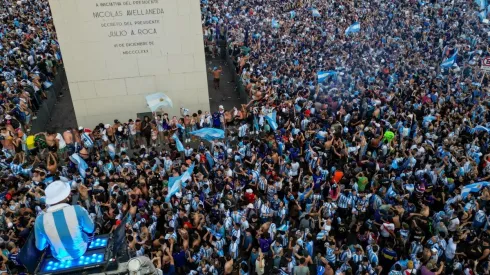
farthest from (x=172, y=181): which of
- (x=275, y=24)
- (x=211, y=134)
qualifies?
(x=275, y=24)

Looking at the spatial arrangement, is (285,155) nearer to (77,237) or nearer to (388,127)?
(388,127)

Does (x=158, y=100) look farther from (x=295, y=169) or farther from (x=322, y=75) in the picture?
(x=295, y=169)

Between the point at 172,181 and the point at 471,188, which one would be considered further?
the point at 172,181

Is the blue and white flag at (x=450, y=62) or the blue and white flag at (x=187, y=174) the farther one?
the blue and white flag at (x=450, y=62)

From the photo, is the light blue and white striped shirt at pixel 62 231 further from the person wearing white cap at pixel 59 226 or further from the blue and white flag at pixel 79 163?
the blue and white flag at pixel 79 163

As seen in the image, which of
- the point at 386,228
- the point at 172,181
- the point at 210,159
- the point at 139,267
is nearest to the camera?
the point at 139,267

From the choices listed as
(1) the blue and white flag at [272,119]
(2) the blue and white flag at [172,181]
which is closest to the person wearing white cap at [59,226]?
(2) the blue and white flag at [172,181]
